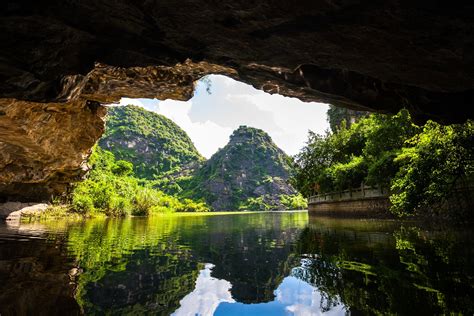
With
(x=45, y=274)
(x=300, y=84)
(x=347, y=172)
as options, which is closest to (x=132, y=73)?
(x=300, y=84)

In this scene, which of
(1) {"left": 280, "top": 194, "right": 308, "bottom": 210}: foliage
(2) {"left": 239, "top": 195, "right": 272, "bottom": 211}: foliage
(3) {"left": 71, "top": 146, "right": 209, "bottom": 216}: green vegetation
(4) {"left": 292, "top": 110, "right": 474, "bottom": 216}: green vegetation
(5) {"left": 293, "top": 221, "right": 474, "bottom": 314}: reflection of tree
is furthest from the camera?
(2) {"left": 239, "top": 195, "right": 272, "bottom": 211}: foliage

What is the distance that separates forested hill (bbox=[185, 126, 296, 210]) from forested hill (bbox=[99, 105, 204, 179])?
16.8 meters

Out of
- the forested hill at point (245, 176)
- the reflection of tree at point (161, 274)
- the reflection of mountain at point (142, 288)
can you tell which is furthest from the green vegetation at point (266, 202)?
the reflection of mountain at point (142, 288)

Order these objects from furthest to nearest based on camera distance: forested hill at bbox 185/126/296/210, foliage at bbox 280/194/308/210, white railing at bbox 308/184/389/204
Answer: forested hill at bbox 185/126/296/210 < foliage at bbox 280/194/308/210 < white railing at bbox 308/184/389/204

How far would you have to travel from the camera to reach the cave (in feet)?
13.6

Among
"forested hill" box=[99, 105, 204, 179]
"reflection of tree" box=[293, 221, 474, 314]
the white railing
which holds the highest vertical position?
"forested hill" box=[99, 105, 204, 179]

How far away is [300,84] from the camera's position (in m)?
8.39

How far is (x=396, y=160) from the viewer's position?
1794 centimetres

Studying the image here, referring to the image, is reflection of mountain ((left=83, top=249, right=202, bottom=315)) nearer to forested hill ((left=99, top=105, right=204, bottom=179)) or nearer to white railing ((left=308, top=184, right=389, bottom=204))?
white railing ((left=308, top=184, right=389, bottom=204))

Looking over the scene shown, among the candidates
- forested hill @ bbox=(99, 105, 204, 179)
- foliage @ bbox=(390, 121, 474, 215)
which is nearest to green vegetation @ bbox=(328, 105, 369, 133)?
foliage @ bbox=(390, 121, 474, 215)

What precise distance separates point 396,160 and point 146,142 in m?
140

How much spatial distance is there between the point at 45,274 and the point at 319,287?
5.38 meters

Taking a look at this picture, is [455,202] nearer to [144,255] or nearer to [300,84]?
[300,84]

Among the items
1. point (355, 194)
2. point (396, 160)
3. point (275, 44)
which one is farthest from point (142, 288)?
point (355, 194)
